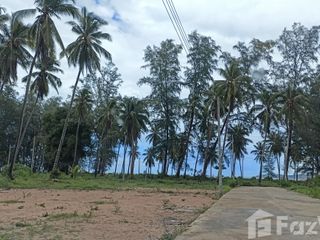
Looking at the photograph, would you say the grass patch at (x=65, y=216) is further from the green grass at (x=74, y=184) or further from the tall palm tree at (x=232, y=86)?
the tall palm tree at (x=232, y=86)

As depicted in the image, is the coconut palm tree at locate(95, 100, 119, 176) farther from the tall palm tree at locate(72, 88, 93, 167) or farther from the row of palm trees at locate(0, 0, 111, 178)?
the row of palm trees at locate(0, 0, 111, 178)

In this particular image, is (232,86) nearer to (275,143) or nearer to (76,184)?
(275,143)

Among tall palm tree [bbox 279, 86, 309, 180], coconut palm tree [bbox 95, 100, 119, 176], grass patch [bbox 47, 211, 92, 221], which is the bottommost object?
grass patch [bbox 47, 211, 92, 221]

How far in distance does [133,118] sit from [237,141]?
20.8 metres

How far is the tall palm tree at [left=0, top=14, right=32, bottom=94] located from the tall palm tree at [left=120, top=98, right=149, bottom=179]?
19.1m

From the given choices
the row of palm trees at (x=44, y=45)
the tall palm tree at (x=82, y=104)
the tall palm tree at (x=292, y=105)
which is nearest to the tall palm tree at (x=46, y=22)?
the row of palm trees at (x=44, y=45)

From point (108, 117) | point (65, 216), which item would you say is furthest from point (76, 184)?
point (65, 216)

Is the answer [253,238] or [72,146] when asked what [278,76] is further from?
[253,238]

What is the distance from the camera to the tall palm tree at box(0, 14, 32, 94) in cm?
3672

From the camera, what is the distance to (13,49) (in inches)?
1454

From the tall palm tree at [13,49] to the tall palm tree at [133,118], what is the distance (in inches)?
750

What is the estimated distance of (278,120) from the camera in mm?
56938

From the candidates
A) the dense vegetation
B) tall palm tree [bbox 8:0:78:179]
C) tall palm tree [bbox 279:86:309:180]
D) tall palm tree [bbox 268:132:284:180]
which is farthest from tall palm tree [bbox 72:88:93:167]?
tall palm tree [bbox 268:132:284:180]

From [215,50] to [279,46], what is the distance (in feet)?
29.3
